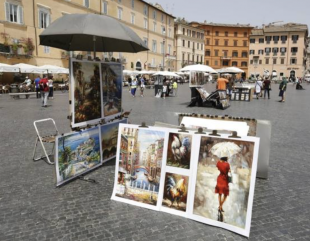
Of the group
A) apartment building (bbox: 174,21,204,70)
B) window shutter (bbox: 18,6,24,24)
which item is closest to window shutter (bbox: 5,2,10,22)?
window shutter (bbox: 18,6,24,24)

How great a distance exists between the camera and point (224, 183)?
3.19 m

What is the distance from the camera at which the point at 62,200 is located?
3.86m

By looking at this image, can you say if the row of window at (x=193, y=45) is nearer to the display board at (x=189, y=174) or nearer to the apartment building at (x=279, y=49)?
the apartment building at (x=279, y=49)

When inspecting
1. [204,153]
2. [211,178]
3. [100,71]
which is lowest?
[211,178]

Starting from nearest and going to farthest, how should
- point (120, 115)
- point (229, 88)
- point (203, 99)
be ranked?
point (120, 115) < point (203, 99) < point (229, 88)

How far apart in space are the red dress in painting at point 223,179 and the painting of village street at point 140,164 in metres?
0.74

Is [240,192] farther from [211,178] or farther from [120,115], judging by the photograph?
[120,115]

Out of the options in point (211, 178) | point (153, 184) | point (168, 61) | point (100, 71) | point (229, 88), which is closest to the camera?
point (211, 178)

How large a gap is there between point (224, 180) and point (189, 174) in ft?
1.36

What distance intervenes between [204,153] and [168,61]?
55228 mm

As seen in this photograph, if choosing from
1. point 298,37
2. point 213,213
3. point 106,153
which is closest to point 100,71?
point 106,153

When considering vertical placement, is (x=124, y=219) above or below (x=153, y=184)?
below

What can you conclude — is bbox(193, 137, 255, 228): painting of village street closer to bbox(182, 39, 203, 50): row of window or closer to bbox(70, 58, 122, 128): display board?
bbox(70, 58, 122, 128): display board

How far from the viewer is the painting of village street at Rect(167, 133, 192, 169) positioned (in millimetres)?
3367
